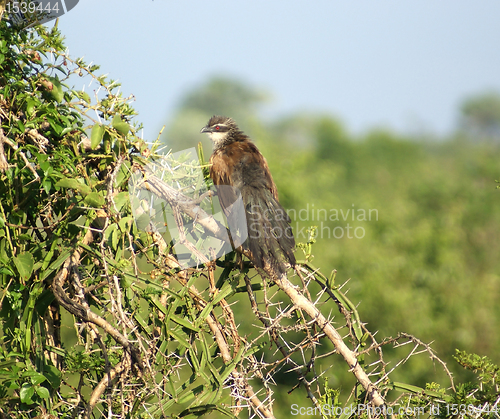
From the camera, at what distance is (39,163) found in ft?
5.59

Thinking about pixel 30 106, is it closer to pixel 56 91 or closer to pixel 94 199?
pixel 56 91

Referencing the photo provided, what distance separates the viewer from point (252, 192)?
3158mm

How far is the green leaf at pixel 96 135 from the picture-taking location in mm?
1830

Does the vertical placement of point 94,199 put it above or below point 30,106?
below

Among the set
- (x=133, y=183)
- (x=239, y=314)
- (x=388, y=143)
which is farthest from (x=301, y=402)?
(x=388, y=143)

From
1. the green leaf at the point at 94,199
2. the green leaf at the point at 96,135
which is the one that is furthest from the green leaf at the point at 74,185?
the green leaf at the point at 96,135

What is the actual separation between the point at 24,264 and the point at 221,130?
9.65 ft

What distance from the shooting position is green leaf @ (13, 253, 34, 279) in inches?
68.0

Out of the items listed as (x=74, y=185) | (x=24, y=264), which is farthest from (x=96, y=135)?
(x=24, y=264)

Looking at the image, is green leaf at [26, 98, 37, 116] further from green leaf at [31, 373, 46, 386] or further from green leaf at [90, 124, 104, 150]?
green leaf at [31, 373, 46, 386]

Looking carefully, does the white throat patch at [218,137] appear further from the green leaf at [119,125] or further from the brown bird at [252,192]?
the green leaf at [119,125]

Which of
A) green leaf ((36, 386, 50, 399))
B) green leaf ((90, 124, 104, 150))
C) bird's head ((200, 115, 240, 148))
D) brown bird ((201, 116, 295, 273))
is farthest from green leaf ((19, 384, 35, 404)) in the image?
bird's head ((200, 115, 240, 148))

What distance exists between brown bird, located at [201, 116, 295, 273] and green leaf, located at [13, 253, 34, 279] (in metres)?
0.95

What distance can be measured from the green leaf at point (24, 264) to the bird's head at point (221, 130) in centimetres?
272
